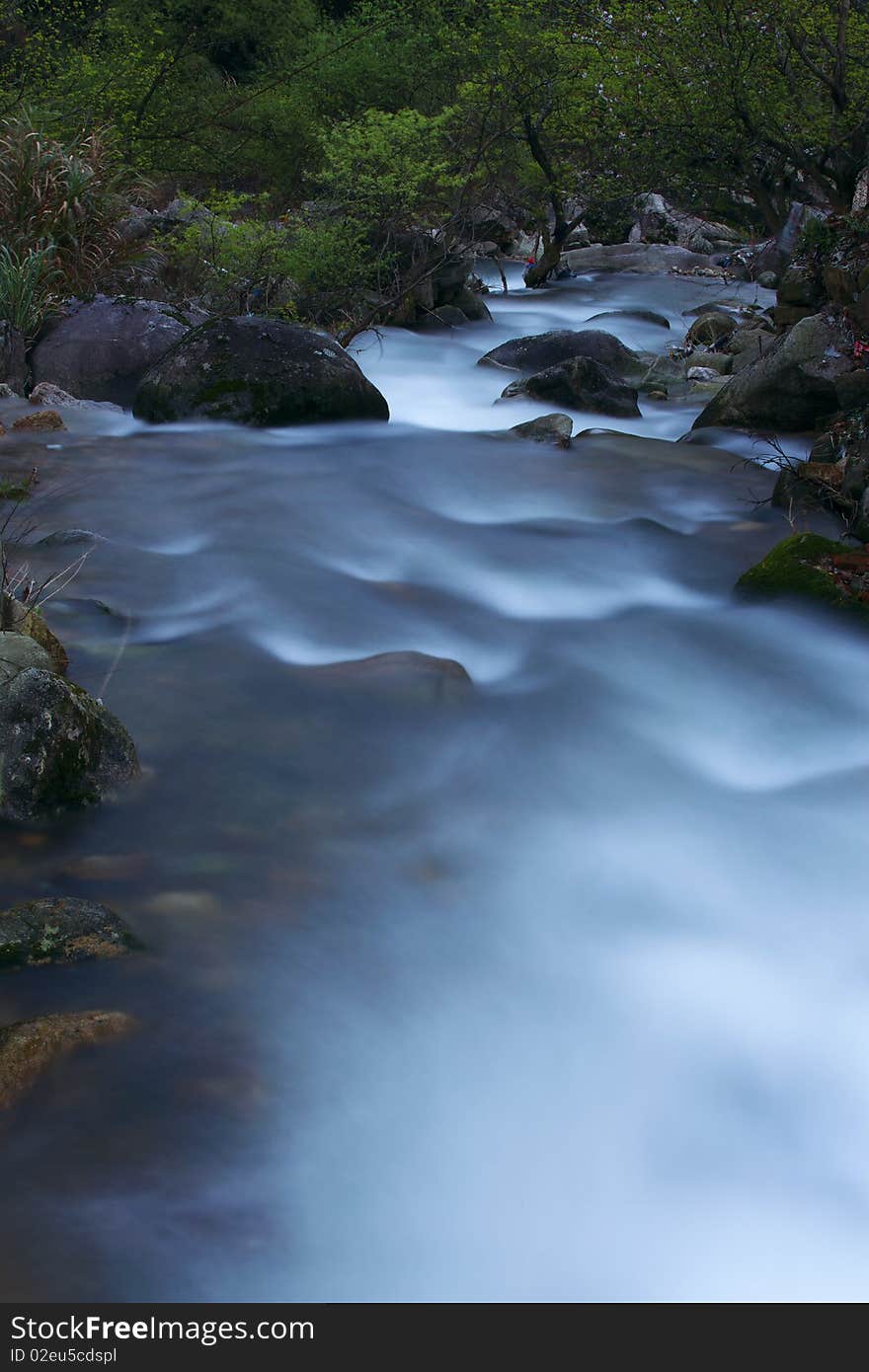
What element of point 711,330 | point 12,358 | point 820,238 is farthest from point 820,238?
point 12,358

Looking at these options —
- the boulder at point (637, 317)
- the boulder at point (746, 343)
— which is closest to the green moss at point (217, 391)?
the boulder at point (746, 343)

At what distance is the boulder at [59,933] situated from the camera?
3248 mm

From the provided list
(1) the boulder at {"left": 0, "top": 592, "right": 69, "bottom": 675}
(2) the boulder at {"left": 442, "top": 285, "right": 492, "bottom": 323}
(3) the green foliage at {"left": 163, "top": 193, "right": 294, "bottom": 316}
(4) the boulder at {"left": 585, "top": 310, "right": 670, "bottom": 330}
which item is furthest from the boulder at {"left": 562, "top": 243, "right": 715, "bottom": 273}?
(1) the boulder at {"left": 0, "top": 592, "right": 69, "bottom": 675}

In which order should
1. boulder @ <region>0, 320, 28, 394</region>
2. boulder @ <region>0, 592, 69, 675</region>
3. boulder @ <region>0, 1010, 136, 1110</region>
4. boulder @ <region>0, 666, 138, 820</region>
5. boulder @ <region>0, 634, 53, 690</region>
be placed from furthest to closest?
boulder @ <region>0, 320, 28, 394</region>
boulder @ <region>0, 592, 69, 675</region>
boulder @ <region>0, 634, 53, 690</region>
boulder @ <region>0, 666, 138, 820</region>
boulder @ <region>0, 1010, 136, 1110</region>

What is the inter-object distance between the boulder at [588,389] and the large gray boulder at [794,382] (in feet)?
3.60

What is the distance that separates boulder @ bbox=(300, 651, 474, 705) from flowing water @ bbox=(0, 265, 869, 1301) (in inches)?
3.5

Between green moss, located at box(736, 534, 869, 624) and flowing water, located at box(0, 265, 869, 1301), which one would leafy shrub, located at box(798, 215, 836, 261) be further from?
green moss, located at box(736, 534, 869, 624)

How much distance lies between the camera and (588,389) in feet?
34.8

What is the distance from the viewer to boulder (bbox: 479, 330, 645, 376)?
1212cm

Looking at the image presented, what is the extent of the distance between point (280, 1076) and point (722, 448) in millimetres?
7341

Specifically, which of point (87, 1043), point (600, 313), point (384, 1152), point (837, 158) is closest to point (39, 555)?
point (87, 1043)

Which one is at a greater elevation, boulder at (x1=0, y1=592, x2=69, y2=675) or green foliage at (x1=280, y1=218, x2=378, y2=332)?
green foliage at (x1=280, y1=218, x2=378, y2=332)

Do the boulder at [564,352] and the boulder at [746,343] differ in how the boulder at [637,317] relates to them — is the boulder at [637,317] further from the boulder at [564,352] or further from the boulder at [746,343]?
→ the boulder at [564,352]

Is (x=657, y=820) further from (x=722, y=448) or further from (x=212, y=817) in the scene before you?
(x=722, y=448)
